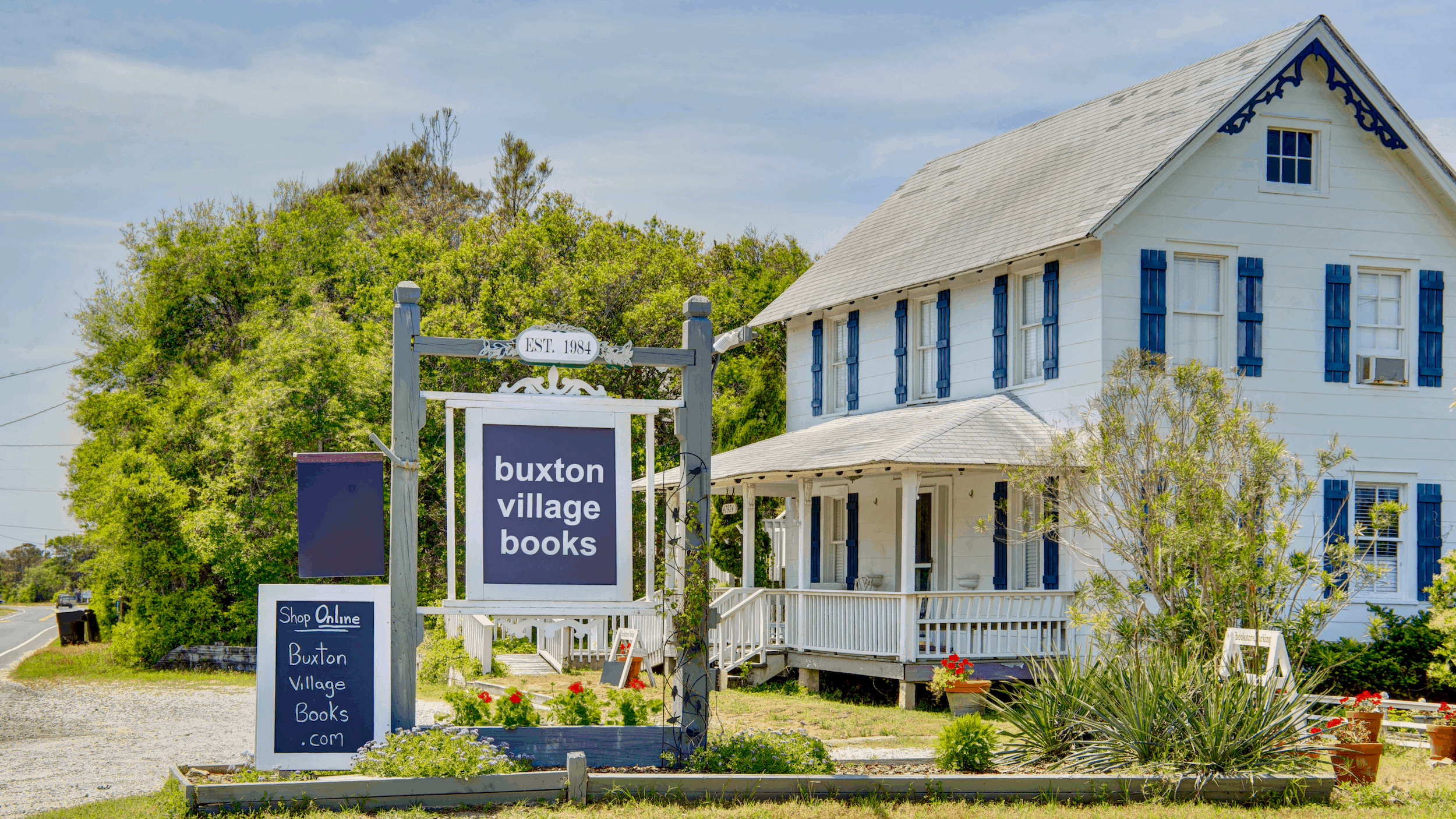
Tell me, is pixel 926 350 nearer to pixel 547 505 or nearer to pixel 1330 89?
pixel 1330 89

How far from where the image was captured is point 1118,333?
644 inches

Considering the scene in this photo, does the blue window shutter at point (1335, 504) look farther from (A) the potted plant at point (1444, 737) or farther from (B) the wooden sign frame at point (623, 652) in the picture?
(B) the wooden sign frame at point (623, 652)

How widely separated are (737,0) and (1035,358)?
616 centimetres

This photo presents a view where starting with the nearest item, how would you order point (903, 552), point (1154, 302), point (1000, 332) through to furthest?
point (903, 552) < point (1154, 302) < point (1000, 332)

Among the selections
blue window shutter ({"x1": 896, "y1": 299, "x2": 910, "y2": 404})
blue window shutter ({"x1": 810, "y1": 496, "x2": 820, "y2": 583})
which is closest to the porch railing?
blue window shutter ({"x1": 896, "y1": 299, "x2": 910, "y2": 404})

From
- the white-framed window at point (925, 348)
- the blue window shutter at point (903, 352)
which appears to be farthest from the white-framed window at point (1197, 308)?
the blue window shutter at point (903, 352)

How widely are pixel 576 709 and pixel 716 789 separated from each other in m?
1.39

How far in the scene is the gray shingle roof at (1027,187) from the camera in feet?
56.0

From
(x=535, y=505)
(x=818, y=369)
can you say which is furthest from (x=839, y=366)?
(x=535, y=505)

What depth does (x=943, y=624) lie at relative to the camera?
16625mm

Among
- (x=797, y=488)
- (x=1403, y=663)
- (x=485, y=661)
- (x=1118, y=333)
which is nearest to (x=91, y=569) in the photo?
(x=485, y=661)

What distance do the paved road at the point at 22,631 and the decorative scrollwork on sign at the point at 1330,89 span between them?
85.0 feet

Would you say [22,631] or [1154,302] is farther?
[22,631]

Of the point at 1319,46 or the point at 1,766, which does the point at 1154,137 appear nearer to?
the point at 1319,46
